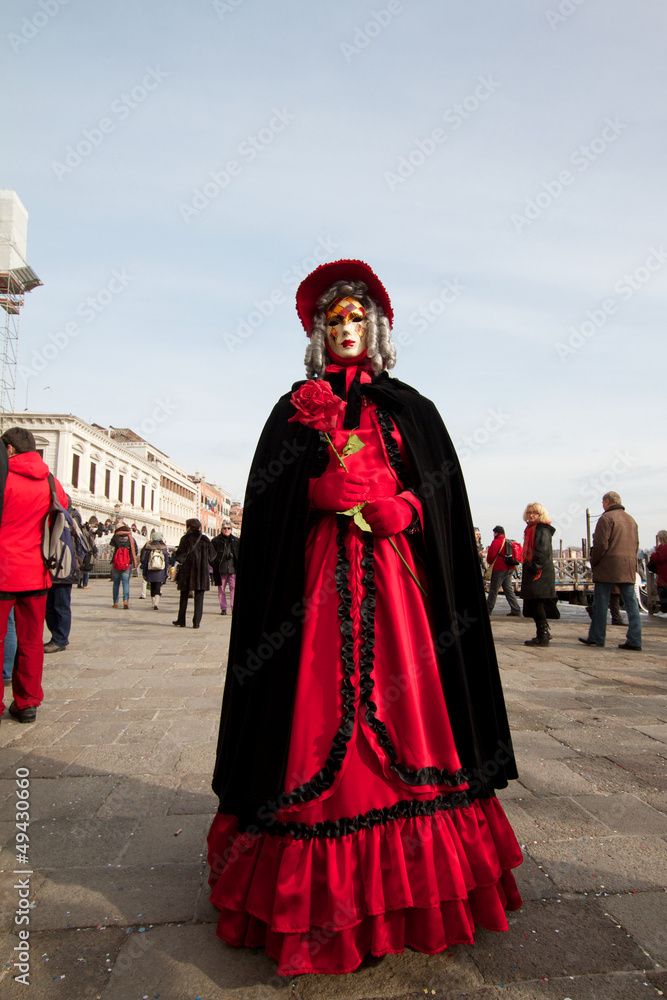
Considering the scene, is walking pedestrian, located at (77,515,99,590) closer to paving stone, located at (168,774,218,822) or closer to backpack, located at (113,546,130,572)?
backpack, located at (113,546,130,572)

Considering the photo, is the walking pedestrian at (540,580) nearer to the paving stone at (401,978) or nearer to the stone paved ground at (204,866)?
the stone paved ground at (204,866)

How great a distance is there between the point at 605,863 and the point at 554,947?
0.60 meters

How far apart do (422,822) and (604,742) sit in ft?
7.91

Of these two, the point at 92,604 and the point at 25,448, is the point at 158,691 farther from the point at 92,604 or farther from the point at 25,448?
the point at 92,604

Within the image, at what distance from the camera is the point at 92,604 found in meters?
13.2

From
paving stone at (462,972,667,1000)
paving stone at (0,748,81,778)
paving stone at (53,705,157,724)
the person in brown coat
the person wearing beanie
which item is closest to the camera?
paving stone at (462,972,667,1000)

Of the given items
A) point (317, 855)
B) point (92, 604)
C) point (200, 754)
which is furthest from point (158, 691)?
point (92, 604)

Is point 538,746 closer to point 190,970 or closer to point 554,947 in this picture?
point 554,947

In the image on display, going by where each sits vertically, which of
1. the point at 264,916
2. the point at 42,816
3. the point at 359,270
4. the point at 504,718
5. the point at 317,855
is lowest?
the point at 42,816

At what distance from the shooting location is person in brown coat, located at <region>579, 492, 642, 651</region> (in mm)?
7043

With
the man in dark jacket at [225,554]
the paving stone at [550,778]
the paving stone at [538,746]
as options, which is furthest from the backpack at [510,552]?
the paving stone at [550,778]

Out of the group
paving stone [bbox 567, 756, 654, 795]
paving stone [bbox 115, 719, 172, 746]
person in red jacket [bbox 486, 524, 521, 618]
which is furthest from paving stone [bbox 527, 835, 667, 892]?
person in red jacket [bbox 486, 524, 521, 618]

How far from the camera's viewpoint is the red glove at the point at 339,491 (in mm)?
1841

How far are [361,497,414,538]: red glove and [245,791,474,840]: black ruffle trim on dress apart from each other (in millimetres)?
773
